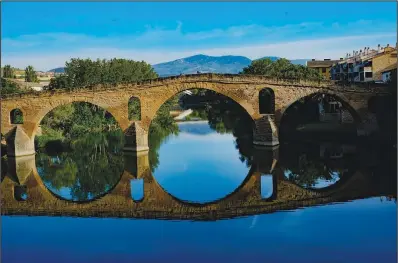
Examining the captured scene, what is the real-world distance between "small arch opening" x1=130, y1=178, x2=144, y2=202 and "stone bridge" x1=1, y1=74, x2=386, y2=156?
6.66m

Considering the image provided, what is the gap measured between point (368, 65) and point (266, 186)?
1221 inches

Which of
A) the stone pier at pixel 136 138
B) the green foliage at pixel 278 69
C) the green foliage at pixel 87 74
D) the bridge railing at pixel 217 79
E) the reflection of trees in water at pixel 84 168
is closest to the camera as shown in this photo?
the reflection of trees in water at pixel 84 168

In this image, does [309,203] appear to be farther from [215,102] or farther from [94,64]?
[215,102]

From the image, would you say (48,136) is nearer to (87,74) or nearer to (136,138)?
(136,138)

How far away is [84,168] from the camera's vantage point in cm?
2330

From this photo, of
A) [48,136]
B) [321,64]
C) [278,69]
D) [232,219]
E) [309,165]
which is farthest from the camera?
[321,64]

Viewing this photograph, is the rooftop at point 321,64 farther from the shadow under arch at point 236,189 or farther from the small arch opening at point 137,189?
the small arch opening at point 137,189

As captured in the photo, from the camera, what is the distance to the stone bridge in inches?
1070

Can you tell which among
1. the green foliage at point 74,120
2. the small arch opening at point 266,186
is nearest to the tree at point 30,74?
the green foliage at point 74,120

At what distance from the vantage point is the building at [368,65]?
42.8m

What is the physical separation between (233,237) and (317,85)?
59.1 ft

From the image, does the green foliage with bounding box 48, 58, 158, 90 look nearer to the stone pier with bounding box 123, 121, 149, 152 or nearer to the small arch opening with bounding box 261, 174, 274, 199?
the stone pier with bounding box 123, 121, 149, 152

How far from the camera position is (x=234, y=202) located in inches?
649

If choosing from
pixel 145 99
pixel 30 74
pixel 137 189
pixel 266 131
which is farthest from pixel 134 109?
pixel 30 74
